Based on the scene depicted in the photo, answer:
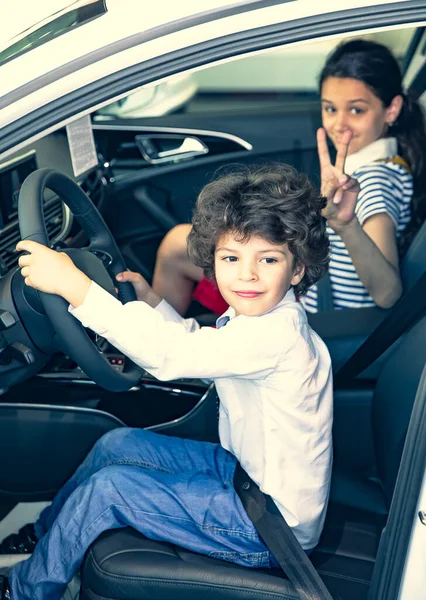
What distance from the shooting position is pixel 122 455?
164cm

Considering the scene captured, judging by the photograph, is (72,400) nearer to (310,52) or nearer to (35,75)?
(35,75)

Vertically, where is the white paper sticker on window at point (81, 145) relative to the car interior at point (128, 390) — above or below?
above

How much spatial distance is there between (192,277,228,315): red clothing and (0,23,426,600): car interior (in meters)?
0.04

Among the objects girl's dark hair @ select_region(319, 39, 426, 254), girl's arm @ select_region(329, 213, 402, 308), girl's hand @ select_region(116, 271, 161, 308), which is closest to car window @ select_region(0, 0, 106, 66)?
girl's hand @ select_region(116, 271, 161, 308)

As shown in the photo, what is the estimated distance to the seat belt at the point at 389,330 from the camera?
1.70 m

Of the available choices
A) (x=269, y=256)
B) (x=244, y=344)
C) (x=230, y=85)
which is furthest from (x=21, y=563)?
(x=230, y=85)

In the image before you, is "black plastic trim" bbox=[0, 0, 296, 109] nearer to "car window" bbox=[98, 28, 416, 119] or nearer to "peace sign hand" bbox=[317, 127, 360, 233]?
"peace sign hand" bbox=[317, 127, 360, 233]

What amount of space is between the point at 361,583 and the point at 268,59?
5.47 m

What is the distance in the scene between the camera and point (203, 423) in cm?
Answer: 189

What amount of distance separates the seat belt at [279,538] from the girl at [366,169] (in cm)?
71

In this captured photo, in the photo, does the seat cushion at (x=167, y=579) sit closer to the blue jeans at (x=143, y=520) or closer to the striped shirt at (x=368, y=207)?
the blue jeans at (x=143, y=520)

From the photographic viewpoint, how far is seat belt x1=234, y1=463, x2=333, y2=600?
1.35 m

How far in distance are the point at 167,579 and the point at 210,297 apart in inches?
41.4

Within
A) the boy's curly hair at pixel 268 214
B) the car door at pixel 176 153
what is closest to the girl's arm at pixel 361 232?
the boy's curly hair at pixel 268 214
